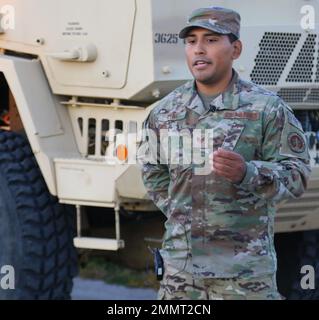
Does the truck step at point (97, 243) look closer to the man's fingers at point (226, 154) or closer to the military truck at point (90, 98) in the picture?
the military truck at point (90, 98)

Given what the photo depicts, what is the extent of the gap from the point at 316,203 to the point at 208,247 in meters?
2.28

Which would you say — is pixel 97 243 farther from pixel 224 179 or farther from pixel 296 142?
pixel 296 142

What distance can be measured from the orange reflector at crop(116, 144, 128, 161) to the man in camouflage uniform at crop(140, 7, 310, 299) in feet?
5.57

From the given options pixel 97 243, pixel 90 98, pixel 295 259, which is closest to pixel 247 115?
pixel 97 243

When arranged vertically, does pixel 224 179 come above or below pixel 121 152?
above

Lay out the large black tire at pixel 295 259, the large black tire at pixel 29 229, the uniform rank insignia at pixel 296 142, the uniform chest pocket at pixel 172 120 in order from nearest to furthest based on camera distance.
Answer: the uniform rank insignia at pixel 296 142
the uniform chest pocket at pixel 172 120
the large black tire at pixel 29 229
the large black tire at pixel 295 259

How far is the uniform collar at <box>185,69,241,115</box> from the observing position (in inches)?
140

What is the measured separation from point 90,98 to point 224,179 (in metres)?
2.25

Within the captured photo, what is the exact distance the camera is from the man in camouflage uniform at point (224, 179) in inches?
139

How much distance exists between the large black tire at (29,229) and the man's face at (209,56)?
2204 mm

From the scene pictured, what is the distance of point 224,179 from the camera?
3.53 m

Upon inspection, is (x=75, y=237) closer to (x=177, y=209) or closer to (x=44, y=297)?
(x=44, y=297)

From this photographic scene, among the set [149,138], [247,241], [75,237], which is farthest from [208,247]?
[75,237]

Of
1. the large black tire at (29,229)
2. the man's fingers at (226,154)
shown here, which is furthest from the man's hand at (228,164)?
the large black tire at (29,229)
